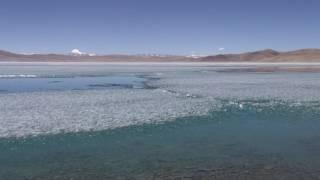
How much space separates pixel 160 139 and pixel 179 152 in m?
1.06

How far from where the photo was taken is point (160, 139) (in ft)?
28.0

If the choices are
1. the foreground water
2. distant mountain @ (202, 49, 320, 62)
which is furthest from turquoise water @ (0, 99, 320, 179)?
distant mountain @ (202, 49, 320, 62)

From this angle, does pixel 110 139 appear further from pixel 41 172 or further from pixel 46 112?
pixel 46 112

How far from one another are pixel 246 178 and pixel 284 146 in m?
2.31

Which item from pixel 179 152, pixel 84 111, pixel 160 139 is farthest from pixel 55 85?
pixel 179 152

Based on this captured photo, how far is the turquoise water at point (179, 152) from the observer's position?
6270 millimetres

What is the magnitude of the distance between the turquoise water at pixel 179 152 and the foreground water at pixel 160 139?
0.01 metres

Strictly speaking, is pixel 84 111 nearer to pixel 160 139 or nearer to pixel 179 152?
pixel 160 139

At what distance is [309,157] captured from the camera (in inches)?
282

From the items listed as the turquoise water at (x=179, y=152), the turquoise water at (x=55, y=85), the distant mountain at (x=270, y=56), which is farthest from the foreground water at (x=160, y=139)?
the distant mountain at (x=270, y=56)

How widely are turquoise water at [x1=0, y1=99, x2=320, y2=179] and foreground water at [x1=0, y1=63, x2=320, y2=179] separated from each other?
14 millimetres

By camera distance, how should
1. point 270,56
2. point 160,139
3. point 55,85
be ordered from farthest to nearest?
1. point 270,56
2. point 55,85
3. point 160,139

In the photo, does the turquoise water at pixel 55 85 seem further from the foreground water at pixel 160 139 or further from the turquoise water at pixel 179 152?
the turquoise water at pixel 179 152

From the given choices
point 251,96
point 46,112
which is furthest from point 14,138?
point 251,96
